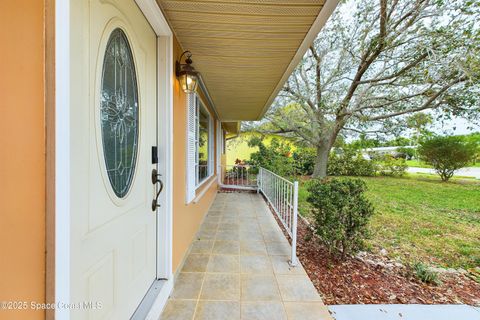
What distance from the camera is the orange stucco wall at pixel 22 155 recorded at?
0.63m

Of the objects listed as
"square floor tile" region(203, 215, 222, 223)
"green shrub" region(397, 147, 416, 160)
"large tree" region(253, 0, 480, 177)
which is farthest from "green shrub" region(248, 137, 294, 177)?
"green shrub" region(397, 147, 416, 160)

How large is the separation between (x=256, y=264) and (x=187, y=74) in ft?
6.99

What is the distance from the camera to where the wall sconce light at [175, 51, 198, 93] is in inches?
82.3

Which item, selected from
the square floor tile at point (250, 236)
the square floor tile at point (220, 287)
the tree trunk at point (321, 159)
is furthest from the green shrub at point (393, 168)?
the square floor tile at point (220, 287)

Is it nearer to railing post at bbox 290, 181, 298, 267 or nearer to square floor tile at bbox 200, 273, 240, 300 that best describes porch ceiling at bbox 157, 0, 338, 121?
railing post at bbox 290, 181, 298, 267

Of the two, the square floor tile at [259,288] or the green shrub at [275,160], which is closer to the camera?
the square floor tile at [259,288]

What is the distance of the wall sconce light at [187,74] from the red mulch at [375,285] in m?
2.39

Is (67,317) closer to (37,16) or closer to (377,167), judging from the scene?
(37,16)

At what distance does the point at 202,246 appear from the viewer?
2.85m

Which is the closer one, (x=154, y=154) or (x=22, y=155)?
(x=22, y=155)

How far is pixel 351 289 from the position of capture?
2.17 m

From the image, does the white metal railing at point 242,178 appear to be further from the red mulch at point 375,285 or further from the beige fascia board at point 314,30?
the beige fascia board at point 314,30

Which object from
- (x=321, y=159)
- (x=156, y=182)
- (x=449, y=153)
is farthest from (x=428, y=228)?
(x=449, y=153)

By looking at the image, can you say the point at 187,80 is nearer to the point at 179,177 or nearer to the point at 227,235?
the point at 179,177
